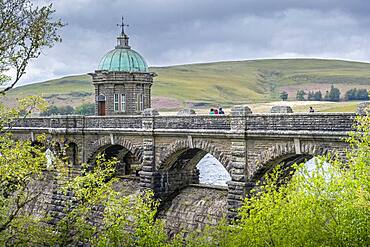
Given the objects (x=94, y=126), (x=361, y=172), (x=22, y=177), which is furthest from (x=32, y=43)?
(x=94, y=126)

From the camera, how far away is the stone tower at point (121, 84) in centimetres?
4231

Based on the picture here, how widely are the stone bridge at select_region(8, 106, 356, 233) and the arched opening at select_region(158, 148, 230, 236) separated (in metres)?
0.07

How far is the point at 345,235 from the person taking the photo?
15.6 meters

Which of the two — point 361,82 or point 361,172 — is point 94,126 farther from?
point 361,82

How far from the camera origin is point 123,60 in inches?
1679

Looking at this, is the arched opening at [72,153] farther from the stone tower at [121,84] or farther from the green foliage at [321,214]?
the green foliage at [321,214]

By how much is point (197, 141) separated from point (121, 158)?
11.3 meters

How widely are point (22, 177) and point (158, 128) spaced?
1124 cm

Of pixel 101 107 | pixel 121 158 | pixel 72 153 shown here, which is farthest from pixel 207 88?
pixel 72 153

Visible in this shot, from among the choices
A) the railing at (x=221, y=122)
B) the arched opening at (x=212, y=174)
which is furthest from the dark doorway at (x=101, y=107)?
the arched opening at (x=212, y=174)

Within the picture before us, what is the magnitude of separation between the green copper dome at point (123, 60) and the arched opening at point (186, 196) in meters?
11.9

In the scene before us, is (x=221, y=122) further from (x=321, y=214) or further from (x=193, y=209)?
(x=321, y=214)

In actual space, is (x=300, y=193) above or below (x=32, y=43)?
below

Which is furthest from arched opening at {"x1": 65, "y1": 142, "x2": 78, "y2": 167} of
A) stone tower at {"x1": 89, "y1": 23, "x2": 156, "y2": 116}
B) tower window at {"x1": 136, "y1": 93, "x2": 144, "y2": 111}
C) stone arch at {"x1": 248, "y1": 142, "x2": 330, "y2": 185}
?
stone arch at {"x1": 248, "y1": 142, "x2": 330, "y2": 185}
